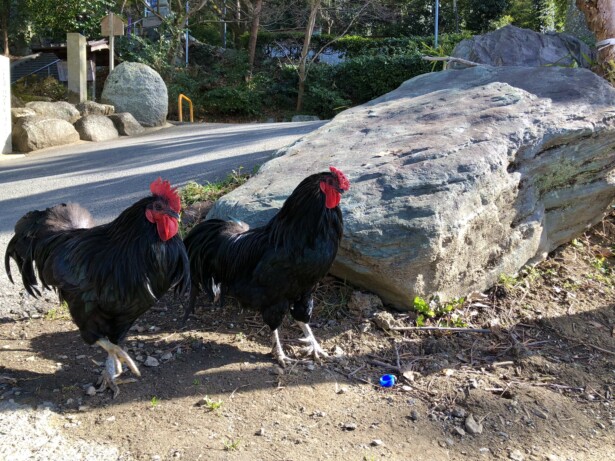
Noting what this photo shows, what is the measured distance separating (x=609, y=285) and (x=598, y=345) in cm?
118

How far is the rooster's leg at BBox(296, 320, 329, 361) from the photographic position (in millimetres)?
4285

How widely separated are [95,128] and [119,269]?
1242 cm

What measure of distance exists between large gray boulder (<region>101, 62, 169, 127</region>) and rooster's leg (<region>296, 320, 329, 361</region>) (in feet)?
49.0

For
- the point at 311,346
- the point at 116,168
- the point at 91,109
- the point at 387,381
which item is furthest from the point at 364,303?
the point at 91,109

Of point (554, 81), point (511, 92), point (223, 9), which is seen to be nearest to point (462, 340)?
point (511, 92)

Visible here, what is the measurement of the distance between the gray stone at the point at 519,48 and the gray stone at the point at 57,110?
10.4 m

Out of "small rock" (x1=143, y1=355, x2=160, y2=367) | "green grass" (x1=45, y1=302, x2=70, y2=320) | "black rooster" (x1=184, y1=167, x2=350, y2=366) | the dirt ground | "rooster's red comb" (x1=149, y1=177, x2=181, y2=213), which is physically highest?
"rooster's red comb" (x1=149, y1=177, x2=181, y2=213)

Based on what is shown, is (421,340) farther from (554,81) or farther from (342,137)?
(554,81)

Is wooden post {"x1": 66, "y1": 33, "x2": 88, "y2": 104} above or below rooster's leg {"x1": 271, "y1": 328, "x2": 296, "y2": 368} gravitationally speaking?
above

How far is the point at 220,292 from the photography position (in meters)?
4.49

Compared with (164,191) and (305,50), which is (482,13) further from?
(164,191)

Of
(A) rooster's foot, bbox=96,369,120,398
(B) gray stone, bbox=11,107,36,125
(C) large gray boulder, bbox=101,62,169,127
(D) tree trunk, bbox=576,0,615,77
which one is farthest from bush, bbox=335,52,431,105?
(A) rooster's foot, bbox=96,369,120,398

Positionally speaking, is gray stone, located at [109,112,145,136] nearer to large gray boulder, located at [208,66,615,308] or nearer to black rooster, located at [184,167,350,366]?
large gray boulder, located at [208,66,615,308]

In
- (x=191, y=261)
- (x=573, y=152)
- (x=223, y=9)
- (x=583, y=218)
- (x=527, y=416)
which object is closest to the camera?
(x=527, y=416)
